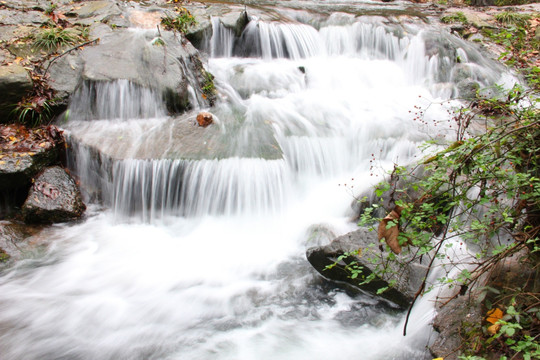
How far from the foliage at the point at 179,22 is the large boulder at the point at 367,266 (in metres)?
5.65

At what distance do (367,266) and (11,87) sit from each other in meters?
5.44

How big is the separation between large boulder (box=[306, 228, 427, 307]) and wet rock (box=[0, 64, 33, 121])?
4744 millimetres

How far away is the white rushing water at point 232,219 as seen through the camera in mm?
3566

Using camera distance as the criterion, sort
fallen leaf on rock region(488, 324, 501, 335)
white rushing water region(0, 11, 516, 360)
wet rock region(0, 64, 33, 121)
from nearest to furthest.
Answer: fallen leaf on rock region(488, 324, 501, 335)
white rushing water region(0, 11, 516, 360)
wet rock region(0, 64, 33, 121)

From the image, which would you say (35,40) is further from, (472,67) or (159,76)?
(472,67)

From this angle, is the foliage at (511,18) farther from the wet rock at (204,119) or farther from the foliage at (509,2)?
the wet rock at (204,119)

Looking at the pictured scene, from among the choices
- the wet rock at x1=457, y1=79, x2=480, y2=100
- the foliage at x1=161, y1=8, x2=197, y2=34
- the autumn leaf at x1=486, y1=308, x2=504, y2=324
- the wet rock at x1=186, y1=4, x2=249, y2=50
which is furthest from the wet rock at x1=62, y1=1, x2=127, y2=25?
the autumn leaf at x1=486, y1=308, x2=504, y2=324

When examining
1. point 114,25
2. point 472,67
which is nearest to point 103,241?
point 114,25

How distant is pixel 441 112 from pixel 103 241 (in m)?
6.58

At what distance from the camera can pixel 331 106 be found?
Answer: 292 inches

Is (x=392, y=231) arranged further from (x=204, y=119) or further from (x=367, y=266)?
(x=204, y=119)

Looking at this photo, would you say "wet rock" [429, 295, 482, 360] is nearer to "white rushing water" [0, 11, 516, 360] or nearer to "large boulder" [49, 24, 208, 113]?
"white rushing water" [0, 11, 516, 360]

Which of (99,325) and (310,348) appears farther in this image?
(99,325)

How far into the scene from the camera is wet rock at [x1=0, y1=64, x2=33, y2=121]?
5.47 metres
